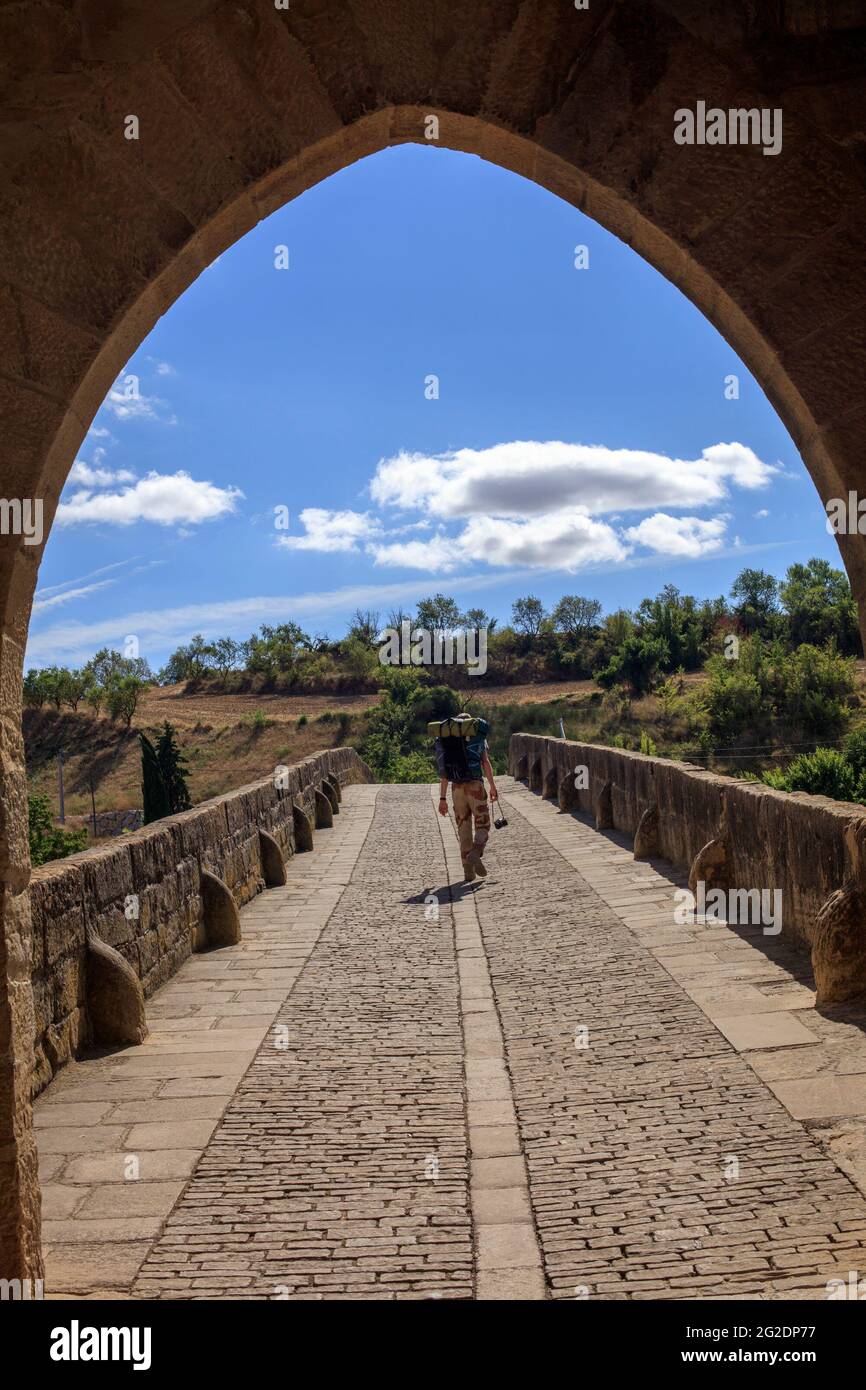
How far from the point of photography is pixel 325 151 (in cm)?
296

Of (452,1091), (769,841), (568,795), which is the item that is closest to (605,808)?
(568,795)

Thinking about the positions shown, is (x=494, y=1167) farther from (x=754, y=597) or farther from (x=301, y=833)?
(x=754, y=597)

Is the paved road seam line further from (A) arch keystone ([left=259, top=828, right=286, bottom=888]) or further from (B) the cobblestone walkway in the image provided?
→ (A) arch keystone ([left=259, top=828, right=286, bottom=888])

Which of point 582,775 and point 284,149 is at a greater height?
point 284,149

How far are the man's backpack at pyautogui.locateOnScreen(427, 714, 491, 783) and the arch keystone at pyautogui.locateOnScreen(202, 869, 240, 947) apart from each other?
2768 mm

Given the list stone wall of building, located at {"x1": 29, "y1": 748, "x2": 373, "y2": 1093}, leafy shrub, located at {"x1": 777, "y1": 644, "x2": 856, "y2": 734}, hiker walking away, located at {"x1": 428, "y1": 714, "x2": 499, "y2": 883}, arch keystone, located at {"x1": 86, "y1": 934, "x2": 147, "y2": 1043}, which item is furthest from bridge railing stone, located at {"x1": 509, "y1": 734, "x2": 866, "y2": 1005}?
leafy shrub, located at {"x1": 777, "y1": 644, "x2": 856, "y2": 734}

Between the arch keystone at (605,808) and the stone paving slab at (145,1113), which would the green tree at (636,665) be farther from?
the stone paving slab at (145,1113)

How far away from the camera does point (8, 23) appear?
8.89 feet

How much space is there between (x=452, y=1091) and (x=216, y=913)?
11.9ft

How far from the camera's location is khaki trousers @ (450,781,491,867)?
10336 mm

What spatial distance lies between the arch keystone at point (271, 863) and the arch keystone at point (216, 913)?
281 centimetres
